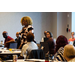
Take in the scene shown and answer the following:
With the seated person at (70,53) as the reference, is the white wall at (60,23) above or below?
above

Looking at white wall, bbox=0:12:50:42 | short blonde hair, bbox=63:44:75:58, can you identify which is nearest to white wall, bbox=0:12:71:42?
white wall, bbox=0:12:50:42

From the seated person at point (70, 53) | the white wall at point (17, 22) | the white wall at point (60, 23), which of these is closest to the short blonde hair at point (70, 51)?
the seated person at point (70, 53)

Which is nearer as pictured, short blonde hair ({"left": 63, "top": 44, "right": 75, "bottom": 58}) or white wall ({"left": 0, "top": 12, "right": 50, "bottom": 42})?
short blonde hair ({"left": 63, "top": 44, "right": 75, "bottom": 58})

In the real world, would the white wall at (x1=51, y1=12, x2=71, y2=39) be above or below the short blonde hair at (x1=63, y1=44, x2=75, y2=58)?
above

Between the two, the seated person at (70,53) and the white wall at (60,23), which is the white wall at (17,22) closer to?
the white wall at (60,23)

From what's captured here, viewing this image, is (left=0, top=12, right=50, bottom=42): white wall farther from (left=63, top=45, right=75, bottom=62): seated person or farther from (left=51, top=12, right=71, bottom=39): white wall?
(left=63, top=45, right=75, bottom=62): seated person

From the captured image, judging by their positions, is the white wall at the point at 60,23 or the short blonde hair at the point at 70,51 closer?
the short blonde hair at the point at 70,51

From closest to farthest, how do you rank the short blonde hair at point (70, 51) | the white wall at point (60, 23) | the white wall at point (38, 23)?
the short blonde hair at point (70, 51) < the white wall at point (60, 23) < the white wall at point (38, 23)

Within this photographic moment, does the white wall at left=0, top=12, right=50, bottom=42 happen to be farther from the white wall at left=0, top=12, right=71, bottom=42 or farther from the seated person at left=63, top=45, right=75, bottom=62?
the seated person at left=63, top=45, right=75, bottom=62

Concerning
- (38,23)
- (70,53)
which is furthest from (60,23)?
(70,53)

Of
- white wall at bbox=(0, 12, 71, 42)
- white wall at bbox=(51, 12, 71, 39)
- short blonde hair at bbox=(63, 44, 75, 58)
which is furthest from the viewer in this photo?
white wall at bbox=(0, 12, 71, 42)

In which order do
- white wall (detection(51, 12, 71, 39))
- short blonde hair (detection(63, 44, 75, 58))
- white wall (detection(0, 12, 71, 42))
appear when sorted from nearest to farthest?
short blonde hair (detection(63, 44, 75, 58))
white wall (detection(51, 12, 71, 39))
white wall (detection(0, 12, 71, 42))

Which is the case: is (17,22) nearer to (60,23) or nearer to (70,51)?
(60,23)
